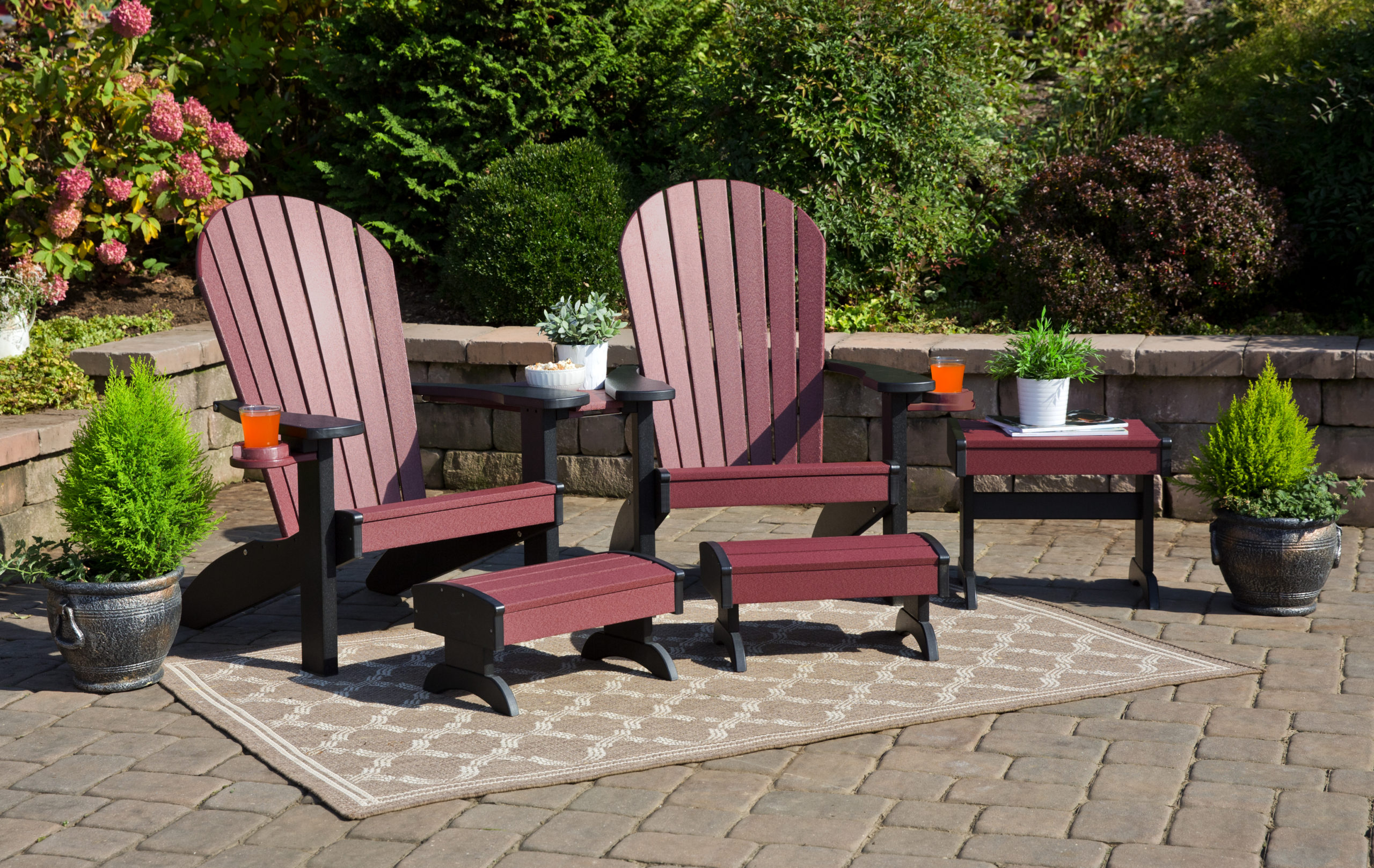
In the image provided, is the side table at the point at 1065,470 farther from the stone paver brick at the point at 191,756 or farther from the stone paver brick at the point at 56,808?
the stone paver brick at the point at 56,808

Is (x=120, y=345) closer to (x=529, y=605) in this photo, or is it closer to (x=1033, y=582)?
(x=529, y=605)

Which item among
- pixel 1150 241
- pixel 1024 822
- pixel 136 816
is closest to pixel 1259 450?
pixel 1024 822

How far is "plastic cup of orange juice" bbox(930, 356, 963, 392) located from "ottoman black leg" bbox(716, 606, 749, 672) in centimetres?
100

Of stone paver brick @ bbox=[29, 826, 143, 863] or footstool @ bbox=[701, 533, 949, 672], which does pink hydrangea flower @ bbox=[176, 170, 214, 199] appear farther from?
stone paver brick @ bbox=[29, 826, 143, 863]

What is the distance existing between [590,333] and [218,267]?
1062mm

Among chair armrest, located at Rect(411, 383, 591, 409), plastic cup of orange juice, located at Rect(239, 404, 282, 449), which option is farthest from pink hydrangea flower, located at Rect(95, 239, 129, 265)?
plastic cup of orange juice, located at Rect(239, 404, 282, 449)

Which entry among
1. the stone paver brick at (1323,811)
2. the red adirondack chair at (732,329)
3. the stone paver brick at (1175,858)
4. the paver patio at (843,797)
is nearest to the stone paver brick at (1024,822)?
the paver patio at (843,797)

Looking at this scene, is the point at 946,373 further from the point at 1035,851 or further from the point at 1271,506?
the point at 1035,851

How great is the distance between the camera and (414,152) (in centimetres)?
620

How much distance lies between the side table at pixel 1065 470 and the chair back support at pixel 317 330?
164 centimetres

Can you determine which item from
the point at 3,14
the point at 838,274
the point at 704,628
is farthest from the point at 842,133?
the point at 3,14

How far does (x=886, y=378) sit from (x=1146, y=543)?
2.98 feet

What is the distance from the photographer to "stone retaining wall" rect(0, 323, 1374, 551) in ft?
15.3

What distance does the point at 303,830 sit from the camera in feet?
8.41
